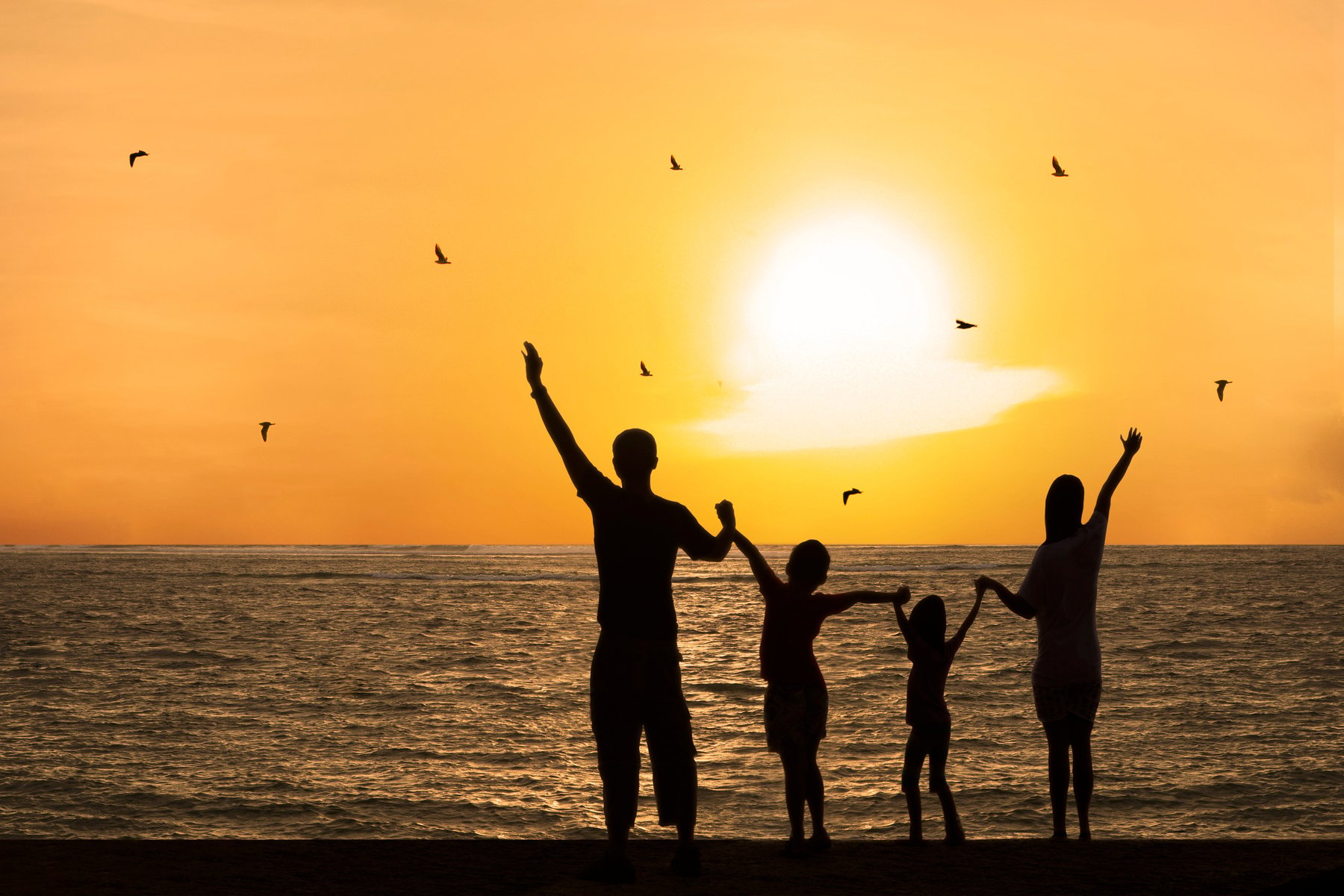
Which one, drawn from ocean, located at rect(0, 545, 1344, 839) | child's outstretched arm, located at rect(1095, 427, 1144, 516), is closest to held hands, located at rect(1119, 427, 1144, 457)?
child's outstretched arm, located at rect(1095, 427, 1144, 516)

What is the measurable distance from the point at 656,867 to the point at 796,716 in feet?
3.93

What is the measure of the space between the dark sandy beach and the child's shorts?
23.3 inches

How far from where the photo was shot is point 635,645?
19.6ft

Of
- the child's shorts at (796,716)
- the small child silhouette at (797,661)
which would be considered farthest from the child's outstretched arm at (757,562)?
the child's shorts at (796,716)

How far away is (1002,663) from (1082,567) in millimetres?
26145

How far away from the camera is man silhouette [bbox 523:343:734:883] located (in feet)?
19.5

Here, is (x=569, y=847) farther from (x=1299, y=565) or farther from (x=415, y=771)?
(x=1299, y=565)

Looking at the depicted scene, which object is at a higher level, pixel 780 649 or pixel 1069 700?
pixel 780 649

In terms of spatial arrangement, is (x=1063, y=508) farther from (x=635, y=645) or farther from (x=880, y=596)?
(x=635, y=645)

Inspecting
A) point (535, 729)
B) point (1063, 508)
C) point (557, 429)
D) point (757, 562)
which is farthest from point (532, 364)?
point (535, 729)

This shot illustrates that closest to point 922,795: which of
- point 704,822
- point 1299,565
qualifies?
point 704,822

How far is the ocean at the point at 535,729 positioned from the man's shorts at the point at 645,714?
24.5 feet

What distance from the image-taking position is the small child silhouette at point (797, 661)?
22.6ft

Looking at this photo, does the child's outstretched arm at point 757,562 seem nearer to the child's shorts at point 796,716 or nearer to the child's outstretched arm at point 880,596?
the child's outstretched arm at point 880,596
